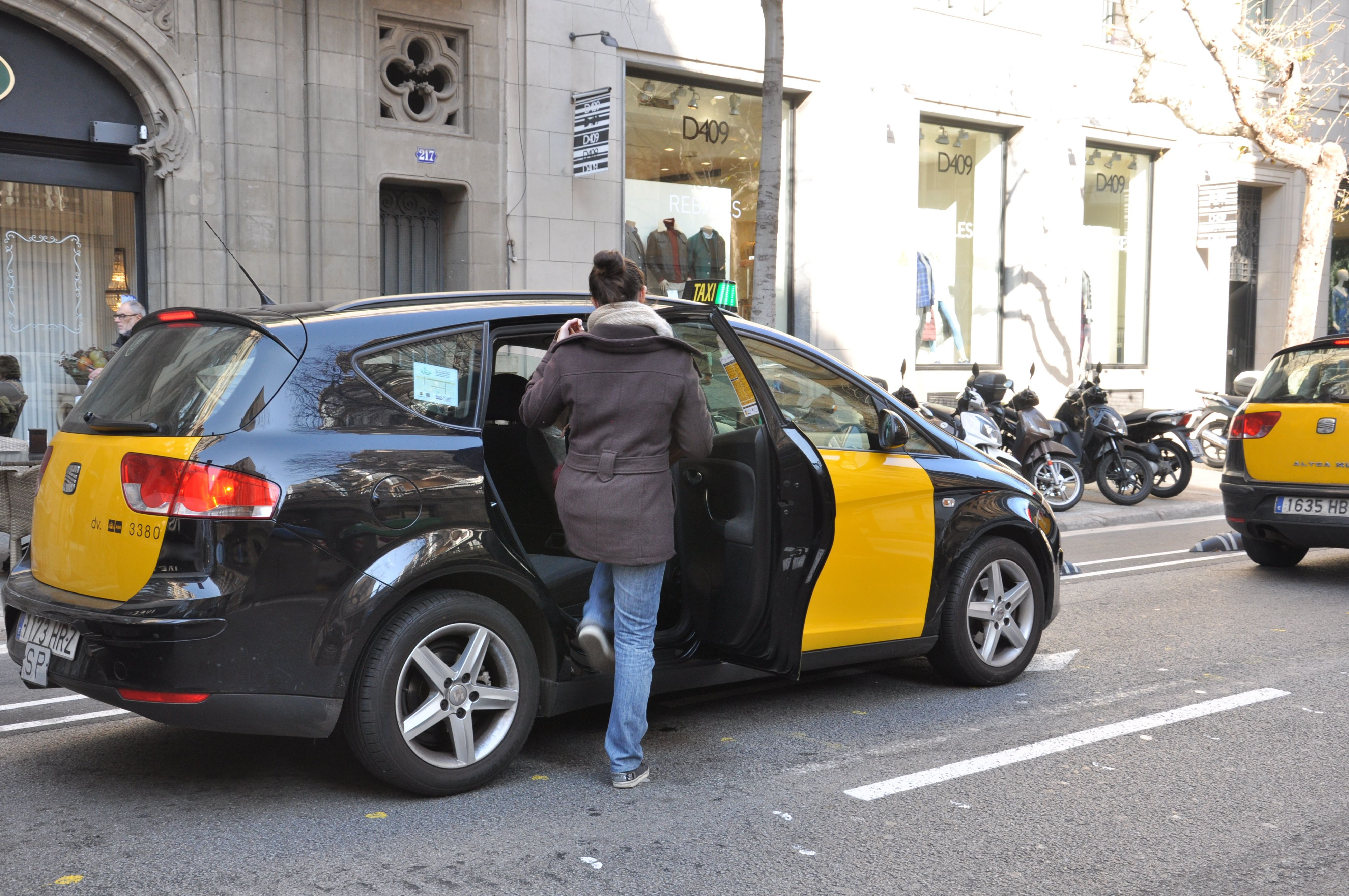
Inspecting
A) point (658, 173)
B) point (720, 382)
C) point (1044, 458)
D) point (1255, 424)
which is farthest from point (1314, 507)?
point (658, 173)

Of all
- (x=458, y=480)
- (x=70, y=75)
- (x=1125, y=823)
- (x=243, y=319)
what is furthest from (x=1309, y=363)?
(x=70, y=75)

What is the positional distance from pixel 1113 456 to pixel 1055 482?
90 cm

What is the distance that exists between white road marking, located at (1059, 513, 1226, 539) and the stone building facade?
5.90 metres

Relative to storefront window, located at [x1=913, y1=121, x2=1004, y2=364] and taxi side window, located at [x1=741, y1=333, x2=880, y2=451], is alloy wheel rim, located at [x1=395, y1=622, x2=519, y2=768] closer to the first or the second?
taxi side window, located at [x1=741, y1=333, x2=880, y2=451]

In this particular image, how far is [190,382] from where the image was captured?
4.11 meters

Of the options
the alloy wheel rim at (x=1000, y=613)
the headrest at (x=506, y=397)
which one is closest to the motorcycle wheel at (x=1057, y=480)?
the alloy wheel rim at (x=1000, y=613)

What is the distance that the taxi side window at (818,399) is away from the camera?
5.29m

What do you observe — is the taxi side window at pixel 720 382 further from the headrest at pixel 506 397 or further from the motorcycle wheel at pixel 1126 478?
the motorcycle wheel at pixel 1126 478

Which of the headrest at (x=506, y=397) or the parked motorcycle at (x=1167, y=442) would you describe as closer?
the headrest at (x=506, y=397)

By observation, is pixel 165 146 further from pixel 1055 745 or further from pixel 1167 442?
pixel 1167 442

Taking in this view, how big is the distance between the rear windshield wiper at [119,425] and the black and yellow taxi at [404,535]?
0.05 feet

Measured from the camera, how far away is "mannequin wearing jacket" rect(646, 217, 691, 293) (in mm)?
15898

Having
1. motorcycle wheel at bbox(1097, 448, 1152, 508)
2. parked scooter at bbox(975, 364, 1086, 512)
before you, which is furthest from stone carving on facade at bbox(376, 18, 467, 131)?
motorcycle wheel at bbox(1097, 448, 1152, 508)

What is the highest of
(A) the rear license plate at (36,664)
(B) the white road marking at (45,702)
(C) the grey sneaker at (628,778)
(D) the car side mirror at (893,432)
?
(D) the car side mirror at (893,432)
